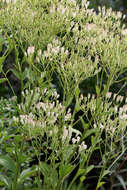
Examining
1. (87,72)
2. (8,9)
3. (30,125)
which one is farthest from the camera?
(8,9)

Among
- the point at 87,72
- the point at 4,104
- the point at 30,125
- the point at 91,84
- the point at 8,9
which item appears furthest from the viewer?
the point at 91,84

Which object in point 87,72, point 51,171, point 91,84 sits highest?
point 87,72

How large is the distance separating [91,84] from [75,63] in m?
2.18

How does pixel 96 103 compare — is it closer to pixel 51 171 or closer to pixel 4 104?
pixel 51 171

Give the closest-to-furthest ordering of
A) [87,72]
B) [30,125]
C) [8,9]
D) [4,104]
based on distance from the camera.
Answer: [30,125] < [87,72] < [8,9] < [4,104]

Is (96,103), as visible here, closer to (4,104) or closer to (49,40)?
(49,40)

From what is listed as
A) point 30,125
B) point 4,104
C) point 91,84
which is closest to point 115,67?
point 30,125

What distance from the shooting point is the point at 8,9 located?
2.05m

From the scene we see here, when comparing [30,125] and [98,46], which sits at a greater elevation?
[98,46]

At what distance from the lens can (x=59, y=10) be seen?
78.7 inches

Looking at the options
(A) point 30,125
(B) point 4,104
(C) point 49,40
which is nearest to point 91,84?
(B) point 4,104

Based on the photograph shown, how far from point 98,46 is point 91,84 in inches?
78.7

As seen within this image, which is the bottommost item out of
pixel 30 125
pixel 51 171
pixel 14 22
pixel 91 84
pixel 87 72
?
pixel 91 84

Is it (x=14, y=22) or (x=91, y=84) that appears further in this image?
(x=91, y=84)
